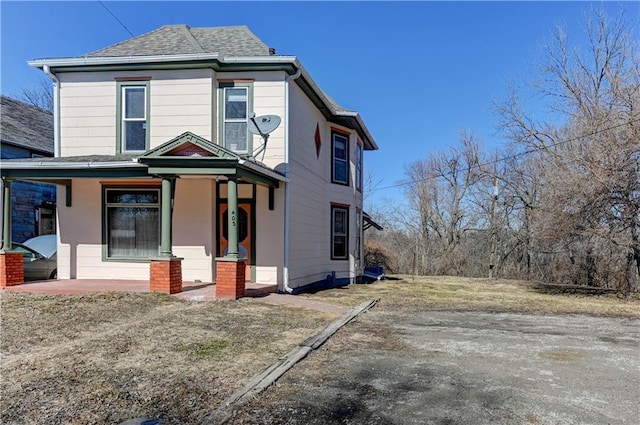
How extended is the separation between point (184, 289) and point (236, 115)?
14.1 feet

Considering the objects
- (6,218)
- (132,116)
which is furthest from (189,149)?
(6,218)

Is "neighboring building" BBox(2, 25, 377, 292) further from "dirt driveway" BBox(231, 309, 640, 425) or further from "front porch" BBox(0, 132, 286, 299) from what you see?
"dirt driveway" BBox(231, 309, 640, 425)

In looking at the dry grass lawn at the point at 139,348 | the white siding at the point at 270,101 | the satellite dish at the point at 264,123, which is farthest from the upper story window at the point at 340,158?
the dry grass lawn at the point at 139,348

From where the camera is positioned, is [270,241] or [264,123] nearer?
[264,123]

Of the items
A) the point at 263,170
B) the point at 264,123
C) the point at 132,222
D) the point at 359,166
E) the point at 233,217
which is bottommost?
the point at 132,222

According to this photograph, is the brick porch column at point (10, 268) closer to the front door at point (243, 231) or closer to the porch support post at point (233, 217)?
the front door at point (243, 231)

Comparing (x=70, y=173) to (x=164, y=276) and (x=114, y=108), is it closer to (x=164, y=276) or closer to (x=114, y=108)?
(x=114, y=108)

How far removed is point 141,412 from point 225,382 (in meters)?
0.88

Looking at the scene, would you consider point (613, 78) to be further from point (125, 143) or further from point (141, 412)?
point (141, 412)

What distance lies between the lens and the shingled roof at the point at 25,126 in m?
15.8

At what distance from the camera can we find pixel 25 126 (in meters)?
17.4

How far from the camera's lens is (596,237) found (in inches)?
464

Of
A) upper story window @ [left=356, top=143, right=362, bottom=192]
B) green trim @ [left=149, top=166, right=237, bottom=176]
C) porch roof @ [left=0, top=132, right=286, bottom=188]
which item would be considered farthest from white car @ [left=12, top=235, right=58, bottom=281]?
upper story window @ [left=356, top=143, right=362, bottom=192]

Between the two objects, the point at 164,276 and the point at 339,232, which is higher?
the point at 339,232
